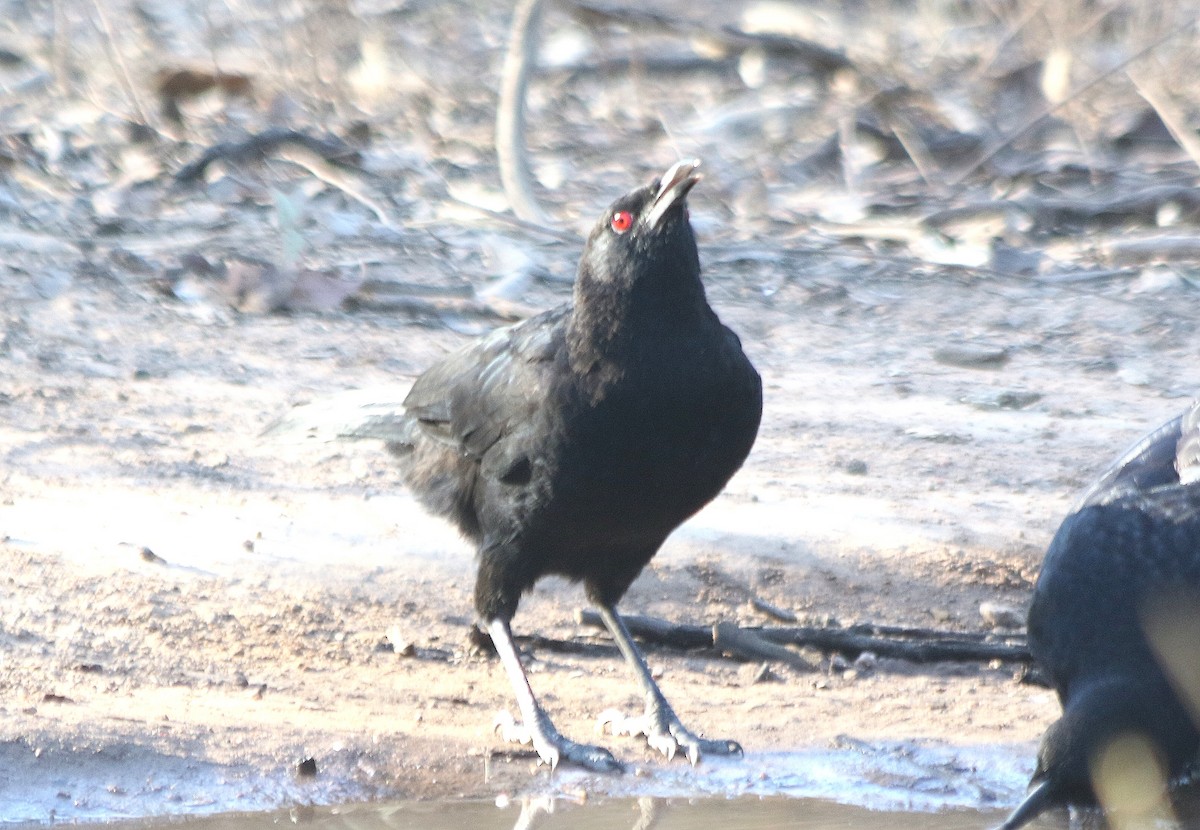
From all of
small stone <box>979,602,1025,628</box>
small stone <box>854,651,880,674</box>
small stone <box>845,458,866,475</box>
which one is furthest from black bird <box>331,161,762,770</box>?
small stone <box>845,458,866,475</box>

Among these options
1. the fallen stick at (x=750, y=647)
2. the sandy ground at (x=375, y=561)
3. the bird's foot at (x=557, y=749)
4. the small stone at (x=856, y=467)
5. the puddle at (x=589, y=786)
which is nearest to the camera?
the puddle at (x=589, y=786)

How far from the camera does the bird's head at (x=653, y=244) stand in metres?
4.21

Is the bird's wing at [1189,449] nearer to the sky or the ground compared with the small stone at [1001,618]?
nearer to the sky

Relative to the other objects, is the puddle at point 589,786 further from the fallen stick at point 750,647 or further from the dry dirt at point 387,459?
the fallen stick at point 750,647

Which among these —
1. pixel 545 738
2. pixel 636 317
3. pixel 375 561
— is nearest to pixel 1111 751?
pixel 545 738

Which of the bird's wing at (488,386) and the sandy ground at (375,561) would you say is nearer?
the sandy ground at (375,561)

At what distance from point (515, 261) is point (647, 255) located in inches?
198

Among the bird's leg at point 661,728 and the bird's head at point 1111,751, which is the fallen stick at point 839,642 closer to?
the bird's leg at point 661,728

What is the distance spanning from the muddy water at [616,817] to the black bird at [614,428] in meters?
0.23

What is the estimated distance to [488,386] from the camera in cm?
469

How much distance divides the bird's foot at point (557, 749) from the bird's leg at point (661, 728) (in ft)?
0.46

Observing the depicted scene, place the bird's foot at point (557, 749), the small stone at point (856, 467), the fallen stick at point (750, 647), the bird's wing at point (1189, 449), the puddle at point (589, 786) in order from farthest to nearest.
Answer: the small stone at point (856, 467), the fallen stick at point (750, 647), the bird's wing at point (1189, 449), the bird's foot at point (557, 749), the puddle at point (589, 786)

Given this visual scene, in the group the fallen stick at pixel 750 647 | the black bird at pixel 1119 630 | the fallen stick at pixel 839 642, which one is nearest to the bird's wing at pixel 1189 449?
the black bird at pixel 1119 630

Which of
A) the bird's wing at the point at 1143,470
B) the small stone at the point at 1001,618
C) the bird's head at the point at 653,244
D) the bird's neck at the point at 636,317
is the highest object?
the bird's head at the point at 653,244
